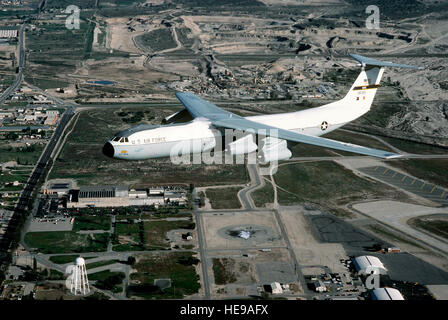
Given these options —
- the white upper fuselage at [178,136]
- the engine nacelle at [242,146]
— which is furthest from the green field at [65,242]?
the engine nacelle at [242,146]

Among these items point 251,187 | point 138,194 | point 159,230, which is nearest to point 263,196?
point 251,187

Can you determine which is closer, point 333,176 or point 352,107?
point 352,107

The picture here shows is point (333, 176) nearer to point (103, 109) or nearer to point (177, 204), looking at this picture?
point (177, 204)

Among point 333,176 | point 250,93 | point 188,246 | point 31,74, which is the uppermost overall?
point 31,74

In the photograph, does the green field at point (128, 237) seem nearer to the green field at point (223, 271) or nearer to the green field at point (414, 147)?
the green field at point (223, 271)

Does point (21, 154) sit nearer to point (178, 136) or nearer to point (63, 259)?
point (63, 259)

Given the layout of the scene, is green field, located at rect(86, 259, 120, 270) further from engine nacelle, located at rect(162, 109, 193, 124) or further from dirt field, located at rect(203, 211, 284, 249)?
engine nacelle, located at rect(162, 109, 193, 124)

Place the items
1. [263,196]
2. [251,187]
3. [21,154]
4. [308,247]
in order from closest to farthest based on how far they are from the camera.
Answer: [308,247]
[263,196]
[251,187]
[21,154]

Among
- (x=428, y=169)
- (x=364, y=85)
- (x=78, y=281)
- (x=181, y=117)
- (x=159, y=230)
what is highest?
(x=364, y=85)
